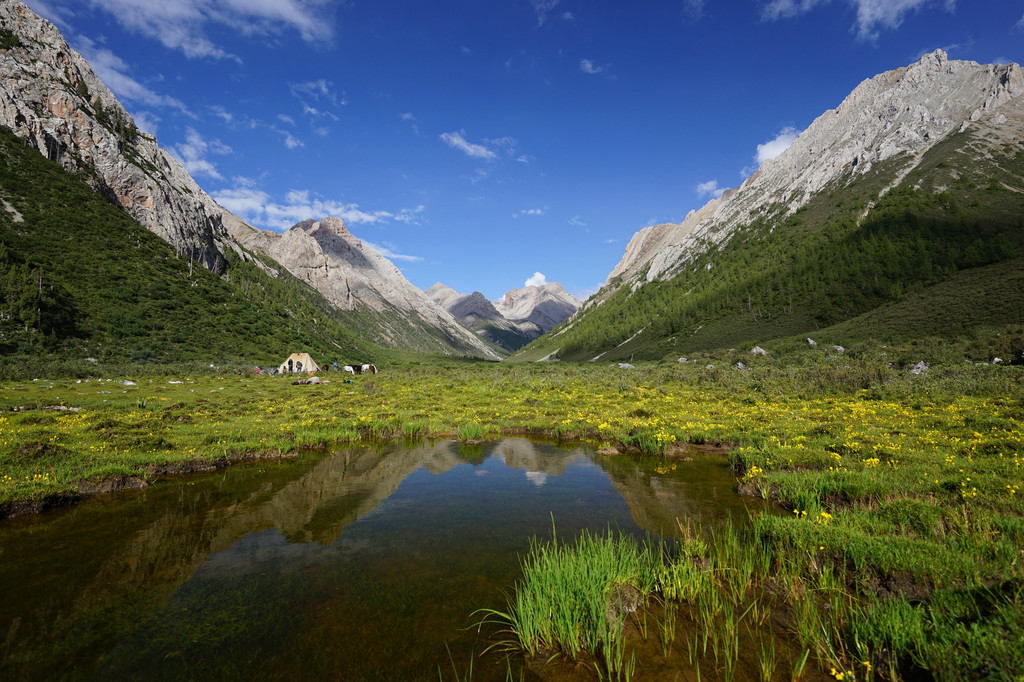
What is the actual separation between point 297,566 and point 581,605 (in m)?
6.23

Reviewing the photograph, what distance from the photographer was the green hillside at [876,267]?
76688 millimetres

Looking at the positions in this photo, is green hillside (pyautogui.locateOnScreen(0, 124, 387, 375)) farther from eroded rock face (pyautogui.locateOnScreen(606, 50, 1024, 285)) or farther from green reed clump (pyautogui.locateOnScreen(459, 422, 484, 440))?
eroded rock face (pyautogui.locateOnScreen(606, 50, 1024, 285))

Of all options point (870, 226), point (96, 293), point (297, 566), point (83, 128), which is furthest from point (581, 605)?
point (83, 128)

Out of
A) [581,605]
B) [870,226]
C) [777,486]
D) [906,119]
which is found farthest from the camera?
[906,119]

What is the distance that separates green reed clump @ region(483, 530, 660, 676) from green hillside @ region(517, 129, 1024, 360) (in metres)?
87.5

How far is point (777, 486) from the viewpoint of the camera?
40.4ft

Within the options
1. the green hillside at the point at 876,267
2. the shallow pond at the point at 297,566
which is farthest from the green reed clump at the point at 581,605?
the green hillside at the point at 876,267

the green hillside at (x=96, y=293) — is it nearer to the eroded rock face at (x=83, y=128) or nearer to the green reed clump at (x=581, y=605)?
the eroded rock face at (x=83, y=128)

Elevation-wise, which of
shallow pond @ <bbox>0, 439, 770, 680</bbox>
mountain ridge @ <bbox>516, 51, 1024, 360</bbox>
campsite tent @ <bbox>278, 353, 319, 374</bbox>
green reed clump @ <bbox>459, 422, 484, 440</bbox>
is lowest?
shallow pond @ <bbox>0, 439, 770, 680</bbox>

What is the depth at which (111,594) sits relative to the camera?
6.99m

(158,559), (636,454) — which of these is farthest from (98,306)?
(636,454)

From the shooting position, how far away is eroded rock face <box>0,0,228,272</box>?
96.8m

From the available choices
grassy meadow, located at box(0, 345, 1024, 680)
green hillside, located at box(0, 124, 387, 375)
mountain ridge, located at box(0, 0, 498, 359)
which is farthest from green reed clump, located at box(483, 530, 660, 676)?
mountain ridge, located at box(0, 0, 498, 359)

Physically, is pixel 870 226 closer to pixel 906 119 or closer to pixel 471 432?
pixel 906 119
